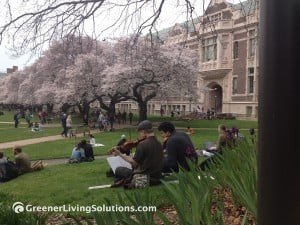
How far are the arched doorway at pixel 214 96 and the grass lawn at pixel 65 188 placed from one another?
143 ft

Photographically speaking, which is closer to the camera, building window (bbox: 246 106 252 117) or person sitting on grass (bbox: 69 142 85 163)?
person sitting on grass (bbox: 69 142 85 163)

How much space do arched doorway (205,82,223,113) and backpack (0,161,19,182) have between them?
44344 millimetres

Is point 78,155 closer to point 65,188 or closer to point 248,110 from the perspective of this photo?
point 65,188

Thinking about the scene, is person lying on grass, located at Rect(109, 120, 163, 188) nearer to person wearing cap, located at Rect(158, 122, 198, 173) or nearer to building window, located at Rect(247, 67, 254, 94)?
person wearing cap, located at Rect(158, 122, 198, 173)

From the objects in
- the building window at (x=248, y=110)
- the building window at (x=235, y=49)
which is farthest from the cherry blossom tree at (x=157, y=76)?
the building window at (x=235, y=49)

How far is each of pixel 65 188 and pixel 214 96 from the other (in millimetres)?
47163

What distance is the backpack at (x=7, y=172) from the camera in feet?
31.8

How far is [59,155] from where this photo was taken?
15016mm

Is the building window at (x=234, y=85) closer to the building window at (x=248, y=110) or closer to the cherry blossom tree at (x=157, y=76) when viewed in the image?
the building window at (x=248, y=110)

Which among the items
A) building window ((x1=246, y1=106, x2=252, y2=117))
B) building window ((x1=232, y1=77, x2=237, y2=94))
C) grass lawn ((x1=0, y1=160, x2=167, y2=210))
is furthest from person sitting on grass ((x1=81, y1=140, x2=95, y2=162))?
building window ((x1=232, y1=77, x2=237, y2=94))

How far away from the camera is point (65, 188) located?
7594mm

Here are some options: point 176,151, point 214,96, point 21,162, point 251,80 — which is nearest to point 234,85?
point 251,80

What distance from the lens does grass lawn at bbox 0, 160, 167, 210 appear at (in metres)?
6.22

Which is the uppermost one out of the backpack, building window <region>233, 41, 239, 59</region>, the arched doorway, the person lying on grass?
building window <region>233, 41, 239, 59</region>
